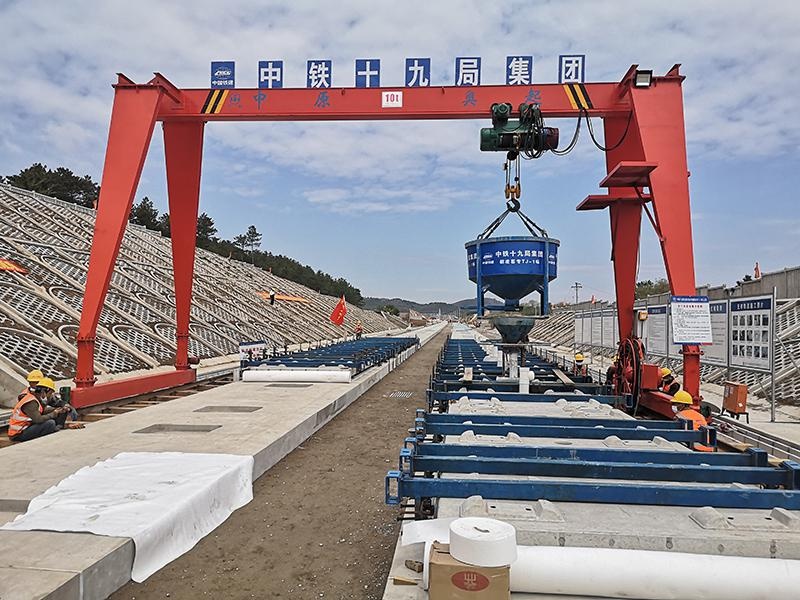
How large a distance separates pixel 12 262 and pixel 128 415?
10305 mm

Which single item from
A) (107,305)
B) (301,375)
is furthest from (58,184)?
(301,375)

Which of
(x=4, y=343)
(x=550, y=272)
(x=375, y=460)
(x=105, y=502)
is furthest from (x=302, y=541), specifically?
(x=4, y=343)

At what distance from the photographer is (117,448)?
5.88m

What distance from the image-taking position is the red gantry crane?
7988 mm

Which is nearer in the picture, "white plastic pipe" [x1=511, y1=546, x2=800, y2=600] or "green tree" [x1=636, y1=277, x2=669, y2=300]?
"white plastic pipe" [x1=511, y1=546, x2=800, y2=600]

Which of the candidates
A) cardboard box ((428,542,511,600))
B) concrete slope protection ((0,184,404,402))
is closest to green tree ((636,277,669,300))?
concrete slope protection ((0,184,404,402))

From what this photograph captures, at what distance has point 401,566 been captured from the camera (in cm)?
273

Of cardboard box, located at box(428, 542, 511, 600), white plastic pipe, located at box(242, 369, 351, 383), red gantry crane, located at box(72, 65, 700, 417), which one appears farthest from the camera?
white plastic pipe, located at box(242, 369, 351, 383)

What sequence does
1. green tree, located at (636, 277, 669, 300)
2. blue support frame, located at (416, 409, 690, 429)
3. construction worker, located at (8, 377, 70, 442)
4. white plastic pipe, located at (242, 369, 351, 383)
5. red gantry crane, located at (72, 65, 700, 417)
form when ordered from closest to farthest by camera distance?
blue support frame, located at (416, 409, 690, 429) < construction worker, located at (8, 377, 70, 442) < red gantry crane, located at (72, 65, 700, 417) < white plastic pipe, located at (242, 369, 351, 383) < green tree, located at (636, 277, 669, 300)

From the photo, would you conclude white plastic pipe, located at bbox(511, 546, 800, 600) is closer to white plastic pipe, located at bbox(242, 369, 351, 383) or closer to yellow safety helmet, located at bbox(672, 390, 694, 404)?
yellow safety helmet, located at bbox(672, 390, 694, 404)

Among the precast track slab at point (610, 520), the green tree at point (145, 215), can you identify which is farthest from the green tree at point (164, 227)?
the precast track slab at point (610, 520)

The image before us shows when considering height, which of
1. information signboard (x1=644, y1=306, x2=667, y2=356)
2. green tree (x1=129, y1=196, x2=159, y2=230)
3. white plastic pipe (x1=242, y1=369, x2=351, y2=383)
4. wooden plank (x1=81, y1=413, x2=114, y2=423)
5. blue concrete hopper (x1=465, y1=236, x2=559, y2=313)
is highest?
green tree (x1=129, y1=196, x2=159, y2=230)

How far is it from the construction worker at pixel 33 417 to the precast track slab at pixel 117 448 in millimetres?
265

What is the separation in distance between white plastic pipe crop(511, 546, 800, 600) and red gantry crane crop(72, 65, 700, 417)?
18.2ft
